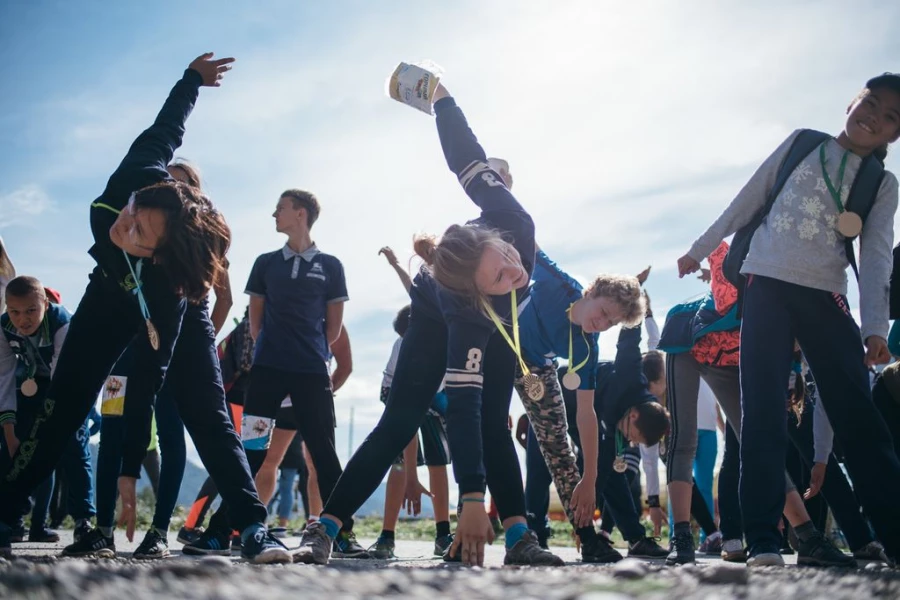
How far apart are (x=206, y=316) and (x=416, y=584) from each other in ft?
7.82

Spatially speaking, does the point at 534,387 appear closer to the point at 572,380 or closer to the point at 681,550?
the point at 572,380

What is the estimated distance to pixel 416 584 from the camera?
7.41ft

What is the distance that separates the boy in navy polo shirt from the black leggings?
1.75 meters

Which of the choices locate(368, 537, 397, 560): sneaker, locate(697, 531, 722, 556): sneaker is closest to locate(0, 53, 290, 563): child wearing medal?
locate(368, 537, 397, 560): sneaker

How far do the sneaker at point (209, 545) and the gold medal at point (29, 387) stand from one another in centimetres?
164

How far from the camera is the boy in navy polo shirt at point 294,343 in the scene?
5719mm

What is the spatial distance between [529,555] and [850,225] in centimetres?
200

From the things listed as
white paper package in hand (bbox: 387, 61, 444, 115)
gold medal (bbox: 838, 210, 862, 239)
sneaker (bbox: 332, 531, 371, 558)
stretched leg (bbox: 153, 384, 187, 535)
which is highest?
white paper package in hand (bbox: 387, 61, 444, 115)

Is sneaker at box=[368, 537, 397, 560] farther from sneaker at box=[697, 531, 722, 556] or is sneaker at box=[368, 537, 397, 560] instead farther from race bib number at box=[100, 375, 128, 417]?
sneaker at box=[697, 531, 722, 556]

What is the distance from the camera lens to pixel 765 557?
362 centimetres

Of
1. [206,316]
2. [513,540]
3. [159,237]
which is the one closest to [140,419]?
[206,316]

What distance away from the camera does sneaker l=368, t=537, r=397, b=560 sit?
5.88 metres

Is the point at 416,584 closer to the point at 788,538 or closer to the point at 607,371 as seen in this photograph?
the point at 607,371

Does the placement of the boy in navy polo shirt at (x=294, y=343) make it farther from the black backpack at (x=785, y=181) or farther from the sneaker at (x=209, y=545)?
the black backpack at (x=785, y=181)
